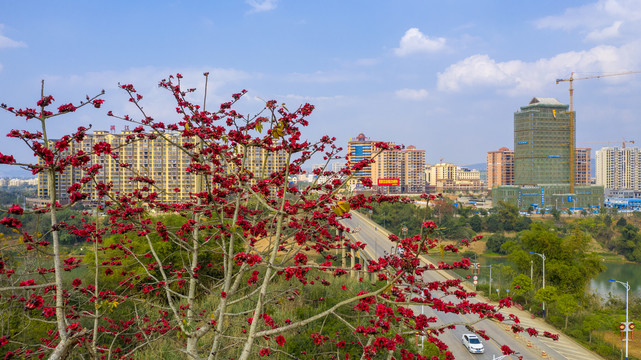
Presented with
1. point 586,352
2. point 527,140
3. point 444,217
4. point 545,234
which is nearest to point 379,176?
point 527,140

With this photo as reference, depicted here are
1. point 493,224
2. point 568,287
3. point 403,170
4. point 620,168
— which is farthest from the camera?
point 620,168

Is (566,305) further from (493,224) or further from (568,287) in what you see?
(493,224)

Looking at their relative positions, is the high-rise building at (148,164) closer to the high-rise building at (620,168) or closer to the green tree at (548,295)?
the green tree at (548,295)

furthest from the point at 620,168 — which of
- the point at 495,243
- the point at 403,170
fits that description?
the point at 495,243

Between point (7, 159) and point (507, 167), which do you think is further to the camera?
point (507, 167)

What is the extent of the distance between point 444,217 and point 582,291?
29.6m

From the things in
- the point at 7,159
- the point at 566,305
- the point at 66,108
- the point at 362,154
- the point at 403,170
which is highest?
the point at 362,154

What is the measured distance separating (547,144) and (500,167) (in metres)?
33.3

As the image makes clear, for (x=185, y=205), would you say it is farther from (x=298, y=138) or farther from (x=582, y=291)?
(x=582, y=291)

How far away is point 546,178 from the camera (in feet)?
235

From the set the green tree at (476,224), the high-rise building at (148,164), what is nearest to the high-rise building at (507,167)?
the green tree at (476,224)

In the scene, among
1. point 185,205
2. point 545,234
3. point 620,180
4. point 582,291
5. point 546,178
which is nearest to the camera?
point 185,205

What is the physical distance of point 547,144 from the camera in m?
71.6

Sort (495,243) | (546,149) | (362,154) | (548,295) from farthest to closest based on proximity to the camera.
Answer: (546,149) < (362,154) < (495,243) < (548,295)
